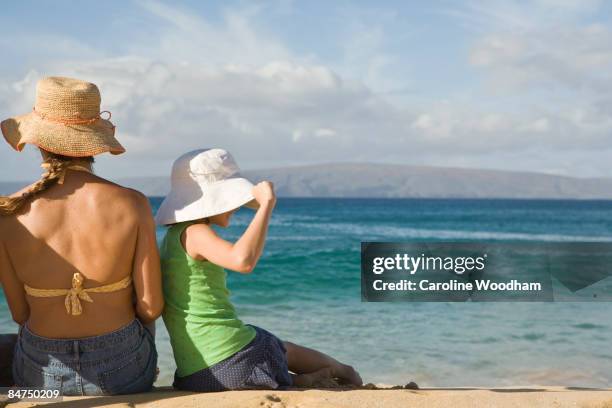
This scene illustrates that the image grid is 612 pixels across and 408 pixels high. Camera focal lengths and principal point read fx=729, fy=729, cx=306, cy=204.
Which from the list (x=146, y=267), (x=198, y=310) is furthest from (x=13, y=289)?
(x=198, y=310)

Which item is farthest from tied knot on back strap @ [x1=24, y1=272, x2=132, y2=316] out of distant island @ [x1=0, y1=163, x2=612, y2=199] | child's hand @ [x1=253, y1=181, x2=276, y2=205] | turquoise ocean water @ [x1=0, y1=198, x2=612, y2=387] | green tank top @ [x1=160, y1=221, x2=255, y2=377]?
distant island @ [x1=0, y1=163, x2=612, y2=199]

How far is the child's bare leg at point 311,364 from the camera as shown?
11.4 feet

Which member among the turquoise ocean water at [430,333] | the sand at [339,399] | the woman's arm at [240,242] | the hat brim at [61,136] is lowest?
the turquoise ocean water at [430,333]

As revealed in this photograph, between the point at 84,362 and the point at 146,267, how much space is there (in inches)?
18.9

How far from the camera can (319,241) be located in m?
22.5

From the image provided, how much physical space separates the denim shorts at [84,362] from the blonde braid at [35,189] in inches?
22.4

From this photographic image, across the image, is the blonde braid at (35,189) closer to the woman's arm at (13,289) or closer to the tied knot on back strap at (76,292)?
the woman's arm at (13,289)

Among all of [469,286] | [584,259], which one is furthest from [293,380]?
[584,259]

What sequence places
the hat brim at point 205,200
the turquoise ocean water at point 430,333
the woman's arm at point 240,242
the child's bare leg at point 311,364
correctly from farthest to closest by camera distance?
the turquoise ocean water at point 430,333 → the child's bare leg at point 311,364 → the hat brim at point 205,200 → the woman's arm at point 240,242

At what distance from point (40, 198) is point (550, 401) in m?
2.31

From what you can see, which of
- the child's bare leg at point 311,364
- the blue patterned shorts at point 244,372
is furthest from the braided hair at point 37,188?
the child's bare leg at point 311,364

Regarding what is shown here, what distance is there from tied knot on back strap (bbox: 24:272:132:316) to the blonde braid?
0.36 m

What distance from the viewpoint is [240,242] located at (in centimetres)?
288

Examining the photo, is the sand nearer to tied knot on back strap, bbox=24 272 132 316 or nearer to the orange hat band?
tied knot on back strap, bbox=24 272 132 316
